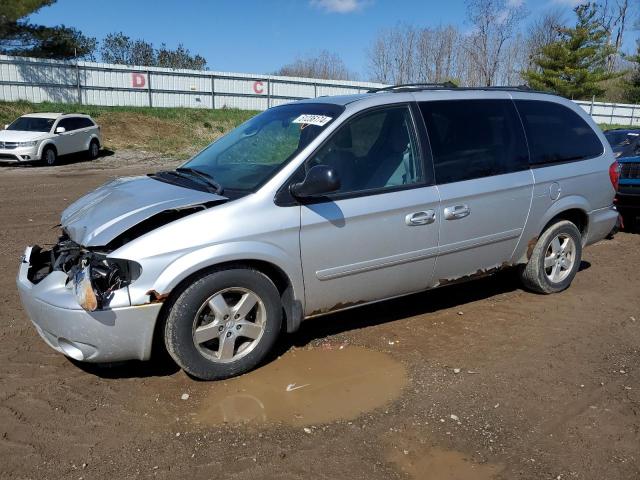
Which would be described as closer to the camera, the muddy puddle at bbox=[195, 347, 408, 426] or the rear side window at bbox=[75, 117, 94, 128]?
the muddy puddle at bbox=[195, 347, 408, 426]

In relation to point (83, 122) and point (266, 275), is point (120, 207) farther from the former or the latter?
point (83, 122)

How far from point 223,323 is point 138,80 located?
27067 mm

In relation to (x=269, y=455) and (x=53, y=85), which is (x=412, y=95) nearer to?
(x=269, y=455)

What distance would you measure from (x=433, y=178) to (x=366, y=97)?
811 mm

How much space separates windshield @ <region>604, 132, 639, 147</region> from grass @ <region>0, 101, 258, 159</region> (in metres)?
15.6

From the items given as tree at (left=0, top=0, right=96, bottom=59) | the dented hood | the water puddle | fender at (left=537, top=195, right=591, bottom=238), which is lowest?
the water puddle

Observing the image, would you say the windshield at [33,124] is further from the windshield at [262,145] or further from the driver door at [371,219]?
the driver door at [371,219]

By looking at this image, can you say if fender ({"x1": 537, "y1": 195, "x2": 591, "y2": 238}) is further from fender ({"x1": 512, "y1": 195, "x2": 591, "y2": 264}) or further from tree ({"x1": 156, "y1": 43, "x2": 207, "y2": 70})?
tree ({"x1": 156, "y1": 43, "x2": 207, "y2": 70})

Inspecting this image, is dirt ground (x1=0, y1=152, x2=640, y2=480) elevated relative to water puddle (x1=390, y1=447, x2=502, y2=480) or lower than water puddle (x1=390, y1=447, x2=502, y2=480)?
elevated

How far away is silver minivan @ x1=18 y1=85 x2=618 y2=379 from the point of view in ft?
11.6

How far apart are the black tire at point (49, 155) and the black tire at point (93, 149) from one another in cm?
187

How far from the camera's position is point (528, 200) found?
5.04 meters

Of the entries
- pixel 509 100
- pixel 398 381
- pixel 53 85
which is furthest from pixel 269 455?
pixel 53 85

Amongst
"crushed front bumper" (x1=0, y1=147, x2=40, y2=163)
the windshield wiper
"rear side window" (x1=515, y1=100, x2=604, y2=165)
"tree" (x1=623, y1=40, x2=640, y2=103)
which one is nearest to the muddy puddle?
the windshield wiper
